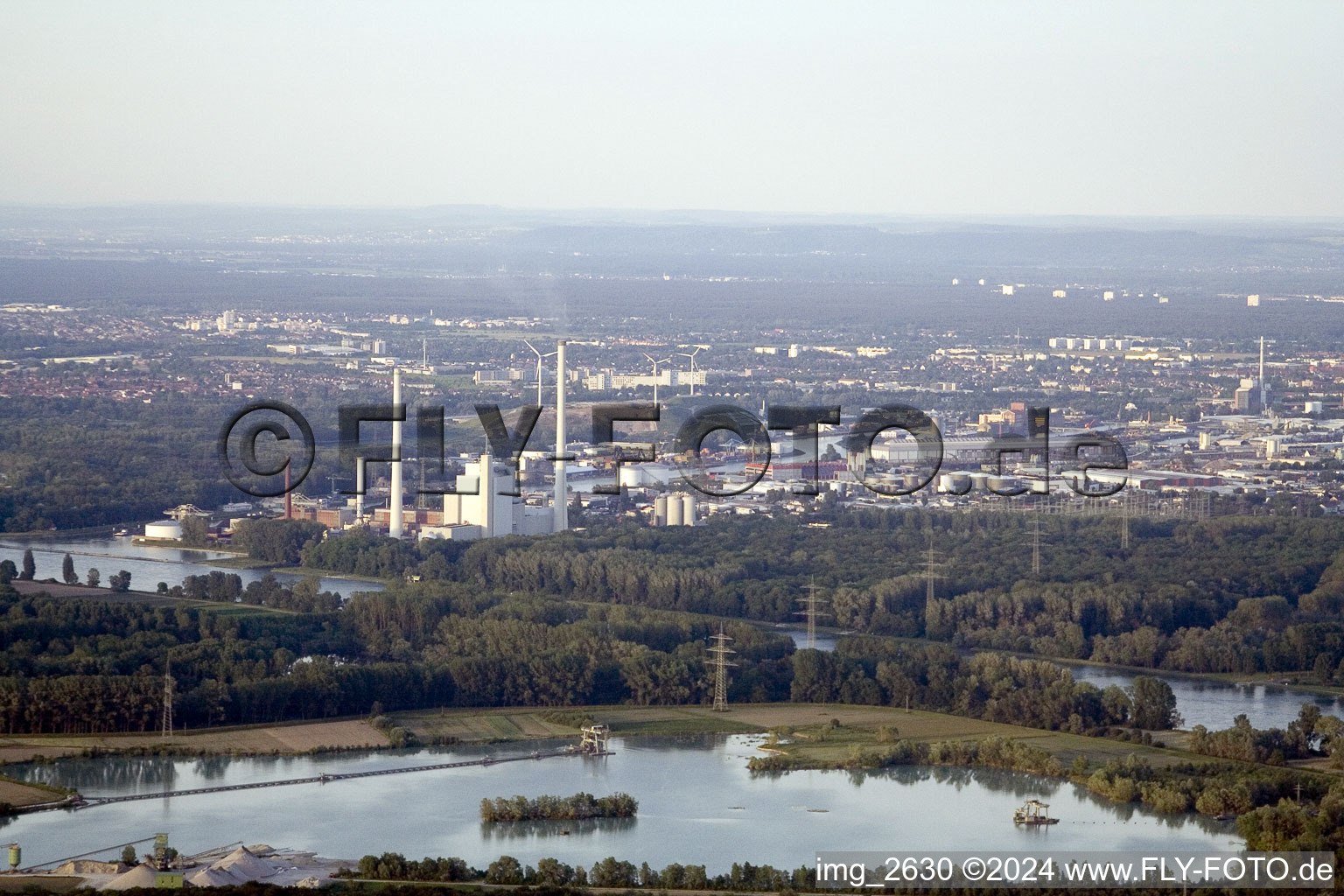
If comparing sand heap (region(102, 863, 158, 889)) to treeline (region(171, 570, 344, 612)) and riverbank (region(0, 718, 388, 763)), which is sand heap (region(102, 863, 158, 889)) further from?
treeline (region(171, 570, 344, 612))

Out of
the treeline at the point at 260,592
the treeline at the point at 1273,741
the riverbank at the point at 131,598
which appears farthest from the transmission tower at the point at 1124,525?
the riverbank at the point at 131,598

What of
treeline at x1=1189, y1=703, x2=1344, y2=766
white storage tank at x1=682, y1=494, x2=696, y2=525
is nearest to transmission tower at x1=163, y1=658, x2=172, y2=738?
treeline at x1=1189, y1=703, x2=1344, y2=766

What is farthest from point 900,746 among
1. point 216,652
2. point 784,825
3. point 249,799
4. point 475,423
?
point 475,423

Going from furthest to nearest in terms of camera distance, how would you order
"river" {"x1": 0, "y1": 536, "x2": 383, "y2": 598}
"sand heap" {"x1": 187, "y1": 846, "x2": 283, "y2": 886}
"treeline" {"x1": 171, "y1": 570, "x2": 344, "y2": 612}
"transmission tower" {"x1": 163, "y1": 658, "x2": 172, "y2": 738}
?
"river" {"x1": 0, "y1": 536, "x2": 383, "y2": 598} → "treeline" {"x1": 171, "y1": 570, "x2": 344, "y2": 612} → "transmission tower" {"x1": 163, "y1": 658, "x2": 172, "y2": 738} → "sand heap" {"x1": 187, "y1": 846, "x2": 283, "y2": 886}

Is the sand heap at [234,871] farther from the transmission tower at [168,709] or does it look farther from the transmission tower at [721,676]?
the transmission tower at [721,676]

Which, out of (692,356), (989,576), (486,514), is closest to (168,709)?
(989,576)

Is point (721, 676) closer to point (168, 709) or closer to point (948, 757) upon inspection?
point (948, 757)

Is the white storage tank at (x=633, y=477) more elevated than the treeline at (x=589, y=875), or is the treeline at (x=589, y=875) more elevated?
the treeline at (x=589, y=875)
